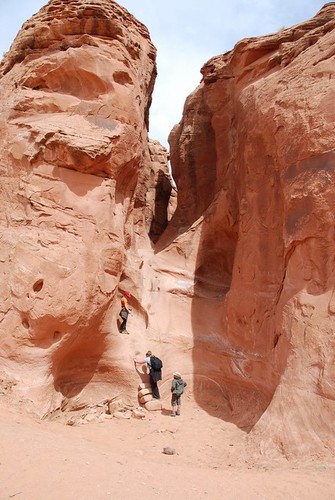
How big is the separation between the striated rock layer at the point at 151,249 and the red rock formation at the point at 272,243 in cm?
3

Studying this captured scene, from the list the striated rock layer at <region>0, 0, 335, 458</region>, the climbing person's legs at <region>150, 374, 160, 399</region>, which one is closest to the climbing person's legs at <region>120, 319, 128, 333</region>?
the striated rock layer at <region>0, 0, 335, 458</region>

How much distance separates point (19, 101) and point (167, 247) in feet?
16.9

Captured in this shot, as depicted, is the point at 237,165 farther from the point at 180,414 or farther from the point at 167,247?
the point at 180,414

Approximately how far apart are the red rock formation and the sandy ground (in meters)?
0.73

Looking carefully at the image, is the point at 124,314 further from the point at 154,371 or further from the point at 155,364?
the point at 154,371

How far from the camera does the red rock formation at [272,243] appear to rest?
24.3 ft

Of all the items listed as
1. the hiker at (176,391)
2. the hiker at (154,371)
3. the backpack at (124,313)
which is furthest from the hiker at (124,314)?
the hiker at (176,391)

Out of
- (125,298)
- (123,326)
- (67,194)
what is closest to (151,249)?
(125,298)

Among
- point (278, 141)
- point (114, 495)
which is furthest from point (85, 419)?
point (278, 141)

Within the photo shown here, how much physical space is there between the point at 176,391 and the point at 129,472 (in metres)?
4.06

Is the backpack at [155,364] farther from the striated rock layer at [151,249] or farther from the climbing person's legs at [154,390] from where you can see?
the striated rock layer at [151,249]

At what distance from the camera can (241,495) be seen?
515 cm

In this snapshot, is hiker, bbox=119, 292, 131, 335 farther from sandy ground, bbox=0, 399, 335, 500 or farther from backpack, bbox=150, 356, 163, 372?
sandy ground, bbox=0, 399, 335, 500

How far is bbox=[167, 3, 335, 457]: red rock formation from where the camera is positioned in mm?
7406
